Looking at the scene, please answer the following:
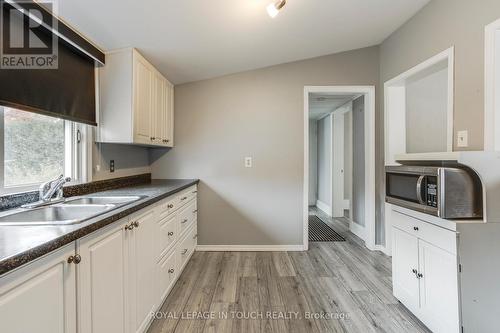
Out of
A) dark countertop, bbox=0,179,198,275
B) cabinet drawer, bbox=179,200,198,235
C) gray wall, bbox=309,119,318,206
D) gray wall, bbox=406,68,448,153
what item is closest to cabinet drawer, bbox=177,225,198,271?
cabinet drawer, bbox=179,200,198,235

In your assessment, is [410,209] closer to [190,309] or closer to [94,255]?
[190,309]

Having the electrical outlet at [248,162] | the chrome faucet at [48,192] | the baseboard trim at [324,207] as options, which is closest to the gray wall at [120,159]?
the chrome faucet at [48,192]

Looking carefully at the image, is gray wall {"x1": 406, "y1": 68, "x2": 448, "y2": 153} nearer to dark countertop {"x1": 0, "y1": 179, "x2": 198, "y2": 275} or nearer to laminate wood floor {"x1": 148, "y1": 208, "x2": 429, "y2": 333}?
laminate wood floor {"x1": 148, "y1": 208, "x2": 429, "y2": 333}

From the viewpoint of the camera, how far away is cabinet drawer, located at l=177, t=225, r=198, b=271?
2.58m

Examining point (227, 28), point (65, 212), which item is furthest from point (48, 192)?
point (227, 28)

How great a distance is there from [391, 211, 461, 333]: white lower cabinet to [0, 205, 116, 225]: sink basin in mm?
2023

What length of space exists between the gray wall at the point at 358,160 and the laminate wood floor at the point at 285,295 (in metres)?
0.78

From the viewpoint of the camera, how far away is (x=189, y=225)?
2.96 metres

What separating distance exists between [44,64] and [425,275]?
9.55ft

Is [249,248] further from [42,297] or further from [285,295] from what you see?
[42,297]

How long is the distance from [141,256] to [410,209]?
1.89 meters

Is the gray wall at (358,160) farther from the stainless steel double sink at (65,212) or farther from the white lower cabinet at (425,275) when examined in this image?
the stainless steel double sink at (65,212)

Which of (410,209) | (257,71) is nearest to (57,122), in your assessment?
(257,71)

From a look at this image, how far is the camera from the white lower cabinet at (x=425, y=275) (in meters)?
1.57
